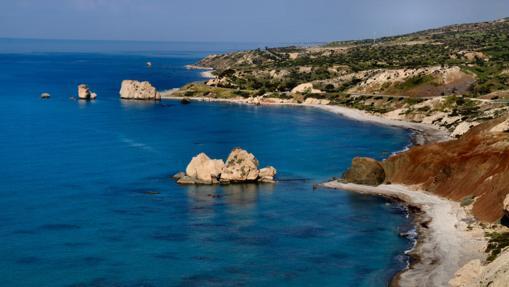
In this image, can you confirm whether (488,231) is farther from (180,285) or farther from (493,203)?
(180,285)

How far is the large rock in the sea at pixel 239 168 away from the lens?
94.4m

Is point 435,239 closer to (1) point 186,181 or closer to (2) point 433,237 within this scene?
(2) point 433,237

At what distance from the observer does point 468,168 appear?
278 feet

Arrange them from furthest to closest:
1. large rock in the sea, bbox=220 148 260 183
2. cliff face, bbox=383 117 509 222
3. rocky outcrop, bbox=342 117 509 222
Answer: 1. large rock in the sea, bbox=220 148 260 183
2. rocky outcrop, bbox=342 117 509 222
3. cliff face, bbox=383 117 509 222

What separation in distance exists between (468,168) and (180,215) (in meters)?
36.2

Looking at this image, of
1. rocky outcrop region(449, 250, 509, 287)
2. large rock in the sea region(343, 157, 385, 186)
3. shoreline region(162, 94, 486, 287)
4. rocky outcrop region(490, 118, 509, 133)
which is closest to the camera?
rocky outcrop region(449, 250, 509, 287)

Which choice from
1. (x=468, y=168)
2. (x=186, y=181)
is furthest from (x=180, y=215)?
(x=468, y=168)

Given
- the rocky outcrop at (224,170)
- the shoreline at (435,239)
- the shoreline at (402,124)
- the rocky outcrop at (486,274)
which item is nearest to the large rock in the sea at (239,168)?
the rocky outcrop at (224,170)

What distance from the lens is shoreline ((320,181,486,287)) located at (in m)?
57.9

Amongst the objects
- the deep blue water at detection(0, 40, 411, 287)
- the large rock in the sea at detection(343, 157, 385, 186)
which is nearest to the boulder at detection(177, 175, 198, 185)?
the deep blue water at detection(0, 40, 411, 287)

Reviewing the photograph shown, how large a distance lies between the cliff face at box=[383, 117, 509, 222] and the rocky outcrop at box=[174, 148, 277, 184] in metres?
18.9

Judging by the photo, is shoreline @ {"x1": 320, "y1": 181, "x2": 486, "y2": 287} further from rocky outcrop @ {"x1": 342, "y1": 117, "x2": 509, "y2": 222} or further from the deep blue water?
rocky outcrop @ {"x1": 342, "y1": 117, "x2": 509, "y2": 222}

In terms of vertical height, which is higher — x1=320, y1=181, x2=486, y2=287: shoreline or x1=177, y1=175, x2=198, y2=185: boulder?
x1=177, y1=175, x2=198, y2=185: boulder

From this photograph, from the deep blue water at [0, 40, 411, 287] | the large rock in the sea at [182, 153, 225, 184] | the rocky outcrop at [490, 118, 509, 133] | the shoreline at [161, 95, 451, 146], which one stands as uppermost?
the rocky outcrop at [490, 118, 509, 133]
